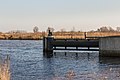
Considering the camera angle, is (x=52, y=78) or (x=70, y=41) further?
(x=70, y=41)

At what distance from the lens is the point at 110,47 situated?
38.7 m

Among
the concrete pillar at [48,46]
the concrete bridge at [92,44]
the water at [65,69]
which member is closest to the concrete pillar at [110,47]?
Answer: the concrete bridge at [92,44]

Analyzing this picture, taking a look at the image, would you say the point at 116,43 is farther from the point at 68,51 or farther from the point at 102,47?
the point at 68,51

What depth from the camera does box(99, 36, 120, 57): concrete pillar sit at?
3834 cm

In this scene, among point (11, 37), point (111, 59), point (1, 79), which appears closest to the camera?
point (1, 79)

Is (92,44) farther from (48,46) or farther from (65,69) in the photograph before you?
(65,69)

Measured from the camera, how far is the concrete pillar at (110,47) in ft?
126

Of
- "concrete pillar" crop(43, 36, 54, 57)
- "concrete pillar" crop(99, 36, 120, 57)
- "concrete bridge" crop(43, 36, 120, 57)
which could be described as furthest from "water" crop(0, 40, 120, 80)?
"concrete pillar" crop(43, 36, 54, 57)

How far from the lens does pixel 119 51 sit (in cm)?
3828

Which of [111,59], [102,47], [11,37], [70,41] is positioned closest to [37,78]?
[111,59]

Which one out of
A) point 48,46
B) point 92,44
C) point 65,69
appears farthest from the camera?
point 48,46

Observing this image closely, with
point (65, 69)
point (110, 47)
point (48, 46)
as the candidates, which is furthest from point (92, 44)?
point (65, 69)

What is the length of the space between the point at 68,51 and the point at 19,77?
29.7 meters

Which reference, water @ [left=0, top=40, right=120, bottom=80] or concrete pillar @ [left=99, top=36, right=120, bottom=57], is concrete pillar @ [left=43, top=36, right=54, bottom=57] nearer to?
water @ [left=0, top=40, right=120, bottom=80]
